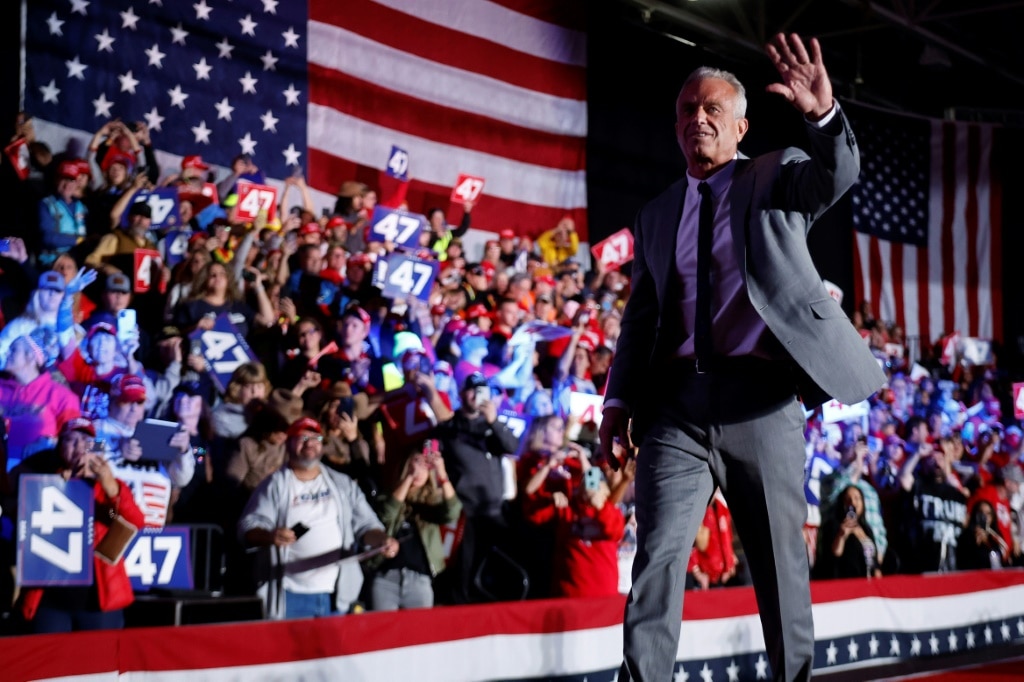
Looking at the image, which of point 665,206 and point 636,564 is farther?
point 665,206

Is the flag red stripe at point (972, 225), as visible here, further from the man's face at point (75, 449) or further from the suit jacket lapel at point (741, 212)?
the suit jacket lapel at point (741, 212)

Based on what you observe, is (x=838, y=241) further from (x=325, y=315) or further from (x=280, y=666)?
(x=280, y=666)

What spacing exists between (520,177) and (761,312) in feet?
34.0

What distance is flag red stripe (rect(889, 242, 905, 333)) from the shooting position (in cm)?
1603

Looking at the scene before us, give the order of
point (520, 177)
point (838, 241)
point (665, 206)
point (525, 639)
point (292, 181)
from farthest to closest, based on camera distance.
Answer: point (838, 241), point (520, 177), point (292, 181), point (525, 639), point (665, 206)

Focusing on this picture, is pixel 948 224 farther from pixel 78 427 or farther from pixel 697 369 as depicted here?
pixel 697 369

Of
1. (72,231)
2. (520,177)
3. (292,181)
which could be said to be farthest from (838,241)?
(72,231)

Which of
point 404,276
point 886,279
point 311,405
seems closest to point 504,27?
point 404,276

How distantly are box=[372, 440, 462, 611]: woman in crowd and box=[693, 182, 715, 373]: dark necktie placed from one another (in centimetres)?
379

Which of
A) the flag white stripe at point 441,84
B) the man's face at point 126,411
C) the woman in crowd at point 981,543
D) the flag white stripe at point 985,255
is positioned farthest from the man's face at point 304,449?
the flag white stripe at point 985,255

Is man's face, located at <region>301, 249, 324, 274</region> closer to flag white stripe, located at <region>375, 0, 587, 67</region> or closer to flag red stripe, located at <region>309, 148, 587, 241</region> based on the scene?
flag red stripe, located at <region>309, 148, 587, 241</region>

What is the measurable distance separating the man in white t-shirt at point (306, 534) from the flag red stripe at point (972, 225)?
1319 centimetres

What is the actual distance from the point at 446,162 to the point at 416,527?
6364 mm

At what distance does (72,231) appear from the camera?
22.4 ft
